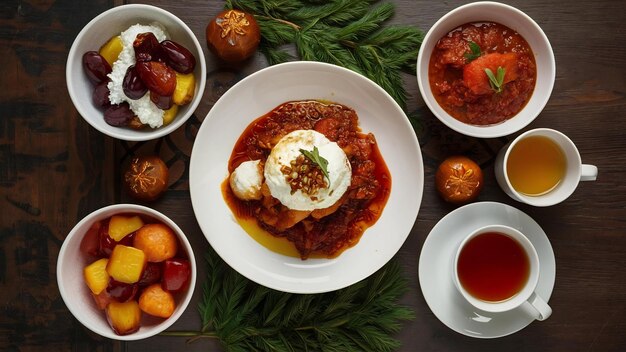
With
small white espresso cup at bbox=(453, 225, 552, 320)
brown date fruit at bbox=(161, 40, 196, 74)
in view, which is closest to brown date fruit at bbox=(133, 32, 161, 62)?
brown date fruit at bbox=(161, 40, 196, 74)

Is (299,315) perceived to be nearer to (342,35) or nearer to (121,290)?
(121,290)

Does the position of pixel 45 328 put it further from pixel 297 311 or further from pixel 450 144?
pixel 450 144

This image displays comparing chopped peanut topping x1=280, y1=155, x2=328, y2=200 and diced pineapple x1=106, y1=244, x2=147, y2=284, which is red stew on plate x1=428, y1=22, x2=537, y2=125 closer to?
chopped peanut topping x1=280, y1=155, x2=328, y2=200

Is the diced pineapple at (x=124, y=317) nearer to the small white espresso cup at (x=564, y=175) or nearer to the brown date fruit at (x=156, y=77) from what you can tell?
the brown date fruit at (x=156, y=77)

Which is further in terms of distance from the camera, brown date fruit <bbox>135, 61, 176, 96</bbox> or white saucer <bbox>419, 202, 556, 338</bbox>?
white saucer <bbox>419, 202, 556, 338</bbox>

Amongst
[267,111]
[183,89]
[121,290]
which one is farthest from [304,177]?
[121,290]

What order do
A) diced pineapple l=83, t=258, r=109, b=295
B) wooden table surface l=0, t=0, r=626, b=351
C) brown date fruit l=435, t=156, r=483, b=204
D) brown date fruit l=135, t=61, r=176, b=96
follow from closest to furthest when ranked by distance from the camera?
brown date fruit l=135, t=61, r=176, b=96 → diced pineapple l=83, t=258, r=109, b=295 → brown date fruit l=435, t=156, r=483, b=204 → wooden table surface l=0, t=0, r=626, b=351
